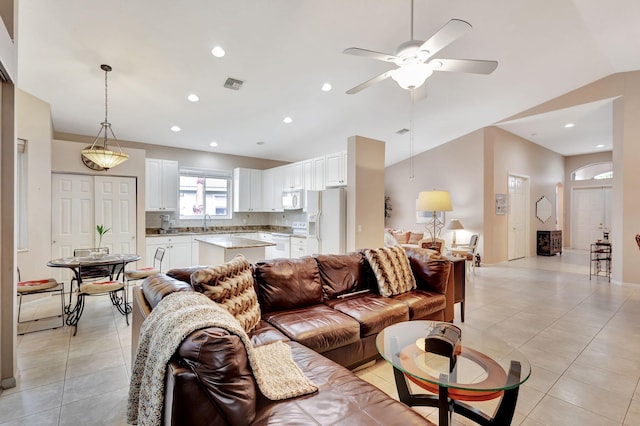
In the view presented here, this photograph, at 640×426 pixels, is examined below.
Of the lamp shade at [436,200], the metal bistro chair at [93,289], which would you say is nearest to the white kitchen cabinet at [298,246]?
the lamp shade at [436,200]

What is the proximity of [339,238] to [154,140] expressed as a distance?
14.2 ft

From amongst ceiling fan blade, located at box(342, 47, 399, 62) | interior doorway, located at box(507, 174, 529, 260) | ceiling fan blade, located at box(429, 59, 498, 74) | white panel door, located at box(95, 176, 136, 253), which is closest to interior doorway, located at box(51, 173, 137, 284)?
white panel door, located at box(95, 176, 136, 253)

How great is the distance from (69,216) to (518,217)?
32.6 feet

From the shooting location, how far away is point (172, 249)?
6.12m

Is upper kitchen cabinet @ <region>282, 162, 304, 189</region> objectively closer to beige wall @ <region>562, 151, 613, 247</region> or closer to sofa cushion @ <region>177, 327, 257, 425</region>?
sofa cushion @ <region>177, 327, 257, 425</region>

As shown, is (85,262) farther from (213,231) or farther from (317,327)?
(213,231)

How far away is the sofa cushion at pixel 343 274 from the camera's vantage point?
2.97 m

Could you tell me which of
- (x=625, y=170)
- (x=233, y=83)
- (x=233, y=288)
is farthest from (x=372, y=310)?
(x=625, y=170)

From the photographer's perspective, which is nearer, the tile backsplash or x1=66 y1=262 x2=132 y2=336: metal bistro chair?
x1=66 y1=262 x2=132 y2=336: metal bistro chair

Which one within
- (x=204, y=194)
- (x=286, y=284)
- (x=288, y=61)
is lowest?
(x=286, y=284)

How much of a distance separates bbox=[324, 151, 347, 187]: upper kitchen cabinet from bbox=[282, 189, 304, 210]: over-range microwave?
84cm

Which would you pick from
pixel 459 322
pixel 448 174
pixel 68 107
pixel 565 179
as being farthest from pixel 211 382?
pixel 565 179

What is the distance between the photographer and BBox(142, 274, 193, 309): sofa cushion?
5.84 feet

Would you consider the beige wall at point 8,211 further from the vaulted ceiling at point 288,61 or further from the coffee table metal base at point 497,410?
the coffee table metal base at point 497,410
